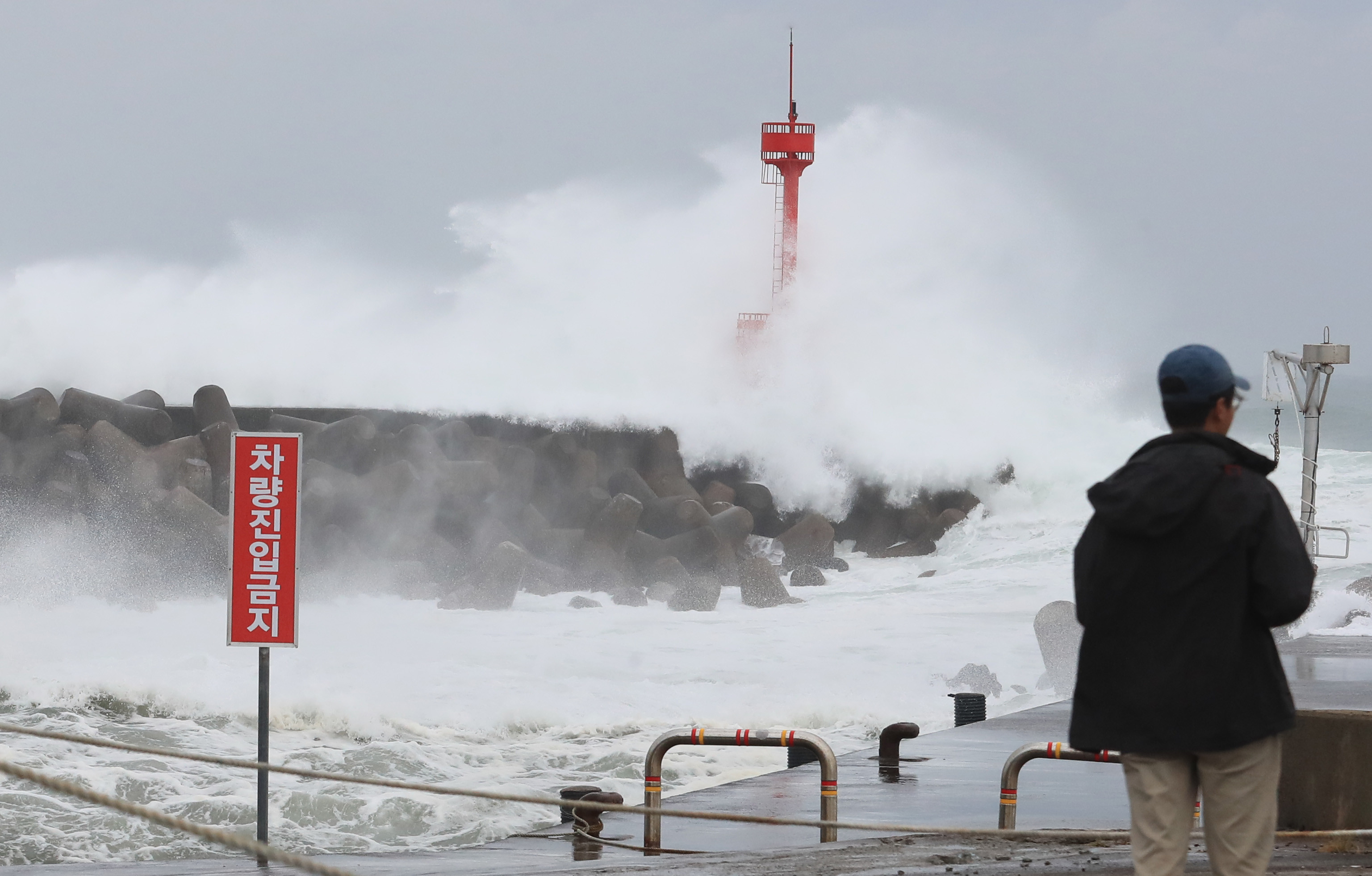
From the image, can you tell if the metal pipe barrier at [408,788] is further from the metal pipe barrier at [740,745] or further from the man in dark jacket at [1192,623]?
the man in dark jacket at [1192,623]

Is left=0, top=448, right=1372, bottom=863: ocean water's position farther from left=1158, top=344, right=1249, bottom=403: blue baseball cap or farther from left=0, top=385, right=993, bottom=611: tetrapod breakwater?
left=1158, top=344, right=1249, bottom=403: blue baseball cap

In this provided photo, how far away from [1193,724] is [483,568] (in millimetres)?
22331

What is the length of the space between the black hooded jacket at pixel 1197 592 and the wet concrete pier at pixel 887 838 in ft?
8.21

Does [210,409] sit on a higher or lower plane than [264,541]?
higher

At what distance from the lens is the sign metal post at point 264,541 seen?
6.50 metres

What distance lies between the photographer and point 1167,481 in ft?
8.89

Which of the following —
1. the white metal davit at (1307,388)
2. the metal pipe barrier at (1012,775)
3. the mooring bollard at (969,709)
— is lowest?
the mooring bollard at (969,709)

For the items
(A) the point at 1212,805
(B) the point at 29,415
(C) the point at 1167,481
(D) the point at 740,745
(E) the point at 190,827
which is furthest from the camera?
(B) the point at 29,415

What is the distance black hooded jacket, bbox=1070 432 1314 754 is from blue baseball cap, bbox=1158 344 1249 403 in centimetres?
9

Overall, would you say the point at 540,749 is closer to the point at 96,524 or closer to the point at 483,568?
the point at 483,568

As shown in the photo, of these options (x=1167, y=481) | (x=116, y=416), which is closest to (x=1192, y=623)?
(x=1167, y=481)

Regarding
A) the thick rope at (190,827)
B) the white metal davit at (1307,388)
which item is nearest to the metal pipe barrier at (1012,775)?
the thick rope at (190,827)

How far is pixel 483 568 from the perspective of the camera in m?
24.5

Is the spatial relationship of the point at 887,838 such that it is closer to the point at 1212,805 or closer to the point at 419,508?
the point at 1212,805
